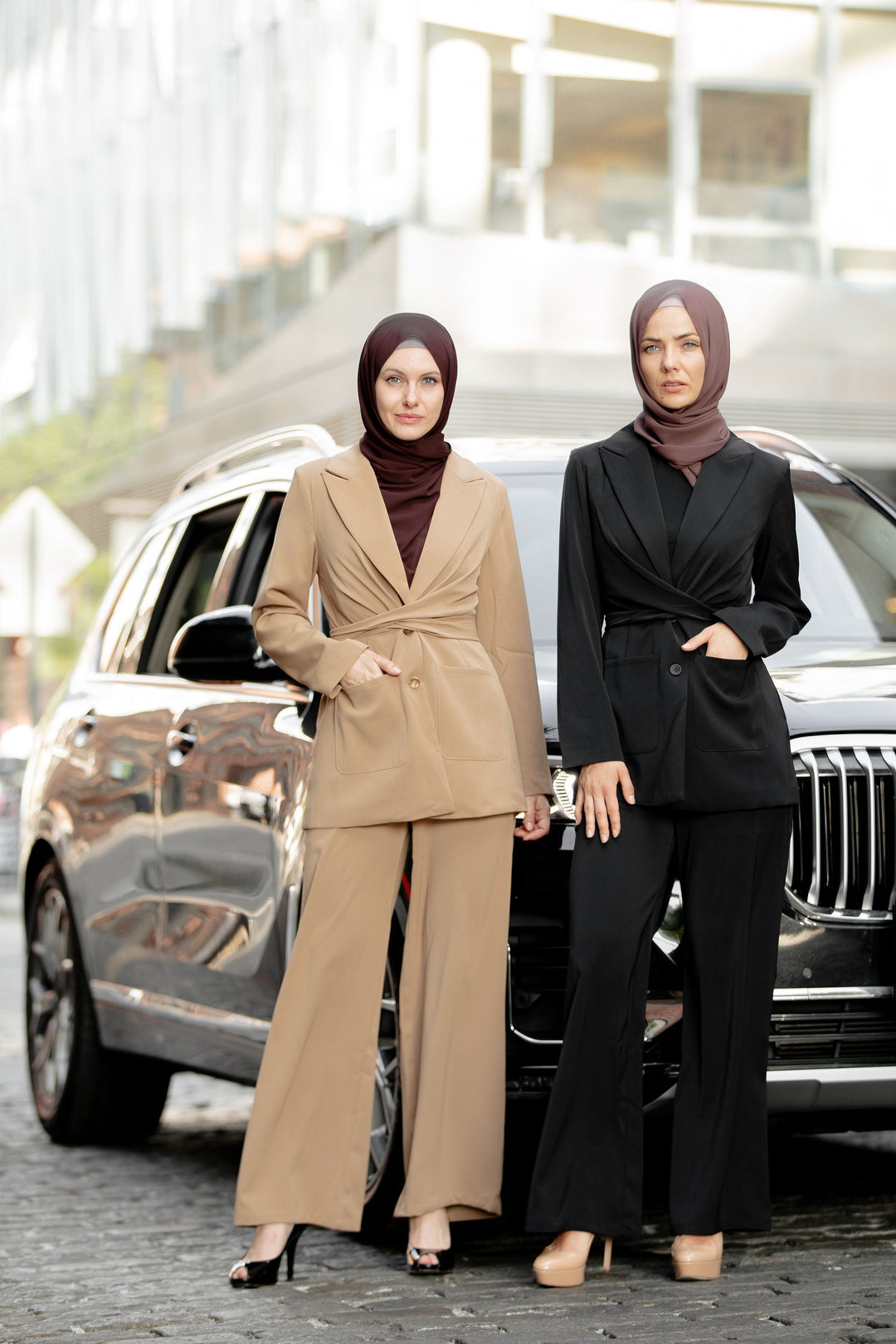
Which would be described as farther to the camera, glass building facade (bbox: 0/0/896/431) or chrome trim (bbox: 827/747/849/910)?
glass building facade (bbox: 0/0/896/431)

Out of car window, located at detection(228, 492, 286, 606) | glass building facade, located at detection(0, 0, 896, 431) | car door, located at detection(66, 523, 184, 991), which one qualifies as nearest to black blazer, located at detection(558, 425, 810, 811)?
car window, located at detection(228, 492, 286, 606)

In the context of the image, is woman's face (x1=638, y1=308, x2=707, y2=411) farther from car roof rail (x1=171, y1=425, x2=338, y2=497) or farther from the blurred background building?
the blurred background building

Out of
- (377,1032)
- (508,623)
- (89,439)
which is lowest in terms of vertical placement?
(377,1032)

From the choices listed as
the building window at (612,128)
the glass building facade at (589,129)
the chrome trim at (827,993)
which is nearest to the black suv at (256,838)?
the chrome trim at (827,993)

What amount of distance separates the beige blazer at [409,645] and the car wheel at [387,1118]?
17.7 inches

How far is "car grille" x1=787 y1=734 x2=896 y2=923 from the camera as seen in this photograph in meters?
4.89

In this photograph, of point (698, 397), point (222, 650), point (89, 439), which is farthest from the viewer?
point (89, 439)

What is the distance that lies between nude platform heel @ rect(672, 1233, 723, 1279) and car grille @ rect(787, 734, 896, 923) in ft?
2.45

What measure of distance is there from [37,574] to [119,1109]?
1005cm

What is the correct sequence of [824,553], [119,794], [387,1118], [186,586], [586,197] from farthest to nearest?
1. [586,197]
2. [186,586]
3. [119,794]
4. [824,553]
5. [387,1118]

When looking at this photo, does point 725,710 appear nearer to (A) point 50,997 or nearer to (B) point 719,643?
(B) point 719,643

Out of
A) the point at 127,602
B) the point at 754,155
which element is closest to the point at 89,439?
the point at 754,155

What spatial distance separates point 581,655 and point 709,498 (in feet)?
1.43

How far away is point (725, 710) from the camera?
469 cm
